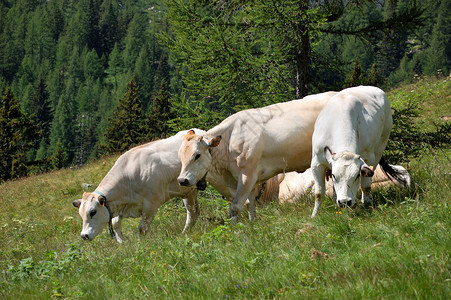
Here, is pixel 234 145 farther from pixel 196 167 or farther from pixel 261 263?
pixel 261 263

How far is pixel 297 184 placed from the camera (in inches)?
430

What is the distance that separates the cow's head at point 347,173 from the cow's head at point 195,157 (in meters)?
2.70

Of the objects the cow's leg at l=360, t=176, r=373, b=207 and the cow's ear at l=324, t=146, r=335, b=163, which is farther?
the cow's leg at l=360, t=176, r=373, b=207

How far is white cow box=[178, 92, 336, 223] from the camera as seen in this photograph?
8.52 m

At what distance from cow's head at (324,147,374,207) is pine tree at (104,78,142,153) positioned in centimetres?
5896

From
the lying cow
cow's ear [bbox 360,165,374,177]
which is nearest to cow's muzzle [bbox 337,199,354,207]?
cow's ear [bbox 360,165,374,177]

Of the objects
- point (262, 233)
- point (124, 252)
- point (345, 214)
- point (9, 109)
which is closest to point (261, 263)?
point (262, 233)

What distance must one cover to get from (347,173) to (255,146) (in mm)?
2583

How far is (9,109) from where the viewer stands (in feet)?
172

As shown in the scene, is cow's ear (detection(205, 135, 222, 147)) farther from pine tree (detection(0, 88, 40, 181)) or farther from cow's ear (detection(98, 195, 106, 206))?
pine tree (detection(0, 88, 40, 181))

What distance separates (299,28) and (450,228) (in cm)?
797

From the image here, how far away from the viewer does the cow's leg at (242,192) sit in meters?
8.45

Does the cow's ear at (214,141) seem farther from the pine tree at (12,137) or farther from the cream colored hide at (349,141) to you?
the pine tree at (12,137)

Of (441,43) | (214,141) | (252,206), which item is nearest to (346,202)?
(214,141)
